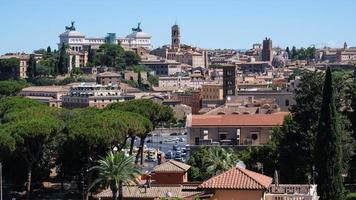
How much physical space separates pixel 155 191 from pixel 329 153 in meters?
6.56

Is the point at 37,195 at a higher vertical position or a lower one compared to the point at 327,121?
lower

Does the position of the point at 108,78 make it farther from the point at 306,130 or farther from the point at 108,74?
the point at 306,130

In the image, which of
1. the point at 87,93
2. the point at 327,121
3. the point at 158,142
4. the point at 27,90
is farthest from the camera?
the point at 27,90

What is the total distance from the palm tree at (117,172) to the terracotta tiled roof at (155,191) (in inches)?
21.7

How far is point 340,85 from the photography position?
38281 millimetres

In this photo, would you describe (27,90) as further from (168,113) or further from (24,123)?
(24,123)

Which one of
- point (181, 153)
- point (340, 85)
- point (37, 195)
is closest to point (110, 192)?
point (340, 85)

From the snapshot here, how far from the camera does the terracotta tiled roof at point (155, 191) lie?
2895 centimetres

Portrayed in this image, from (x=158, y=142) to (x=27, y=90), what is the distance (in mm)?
39523

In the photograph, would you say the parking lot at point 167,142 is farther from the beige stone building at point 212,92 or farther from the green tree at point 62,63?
the green tree at point 62,63

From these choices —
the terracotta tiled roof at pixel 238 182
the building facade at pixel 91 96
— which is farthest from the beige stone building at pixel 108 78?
the terracotta tiled roof at pixel 238 182

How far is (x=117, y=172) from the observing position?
3053 cm

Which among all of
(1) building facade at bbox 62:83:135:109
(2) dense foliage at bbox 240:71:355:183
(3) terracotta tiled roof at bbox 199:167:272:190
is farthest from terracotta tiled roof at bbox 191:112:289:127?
(1) building facade at bbox 62:83:135:109

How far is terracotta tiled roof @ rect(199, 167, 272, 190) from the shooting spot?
82.2 ft
